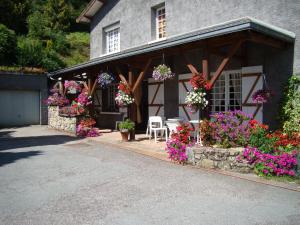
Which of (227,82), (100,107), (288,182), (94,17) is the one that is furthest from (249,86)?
(94,17)

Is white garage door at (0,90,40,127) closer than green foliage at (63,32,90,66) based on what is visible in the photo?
Yes

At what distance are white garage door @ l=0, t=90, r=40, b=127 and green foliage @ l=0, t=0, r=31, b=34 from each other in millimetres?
10451

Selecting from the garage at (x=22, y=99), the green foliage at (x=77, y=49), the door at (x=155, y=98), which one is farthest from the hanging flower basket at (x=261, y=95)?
the green foliage at (x=77, y=49)

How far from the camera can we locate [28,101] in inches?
742

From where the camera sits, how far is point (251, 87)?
9.48 metres

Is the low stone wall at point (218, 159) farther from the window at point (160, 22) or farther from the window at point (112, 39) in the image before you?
the window at point (112, 39)

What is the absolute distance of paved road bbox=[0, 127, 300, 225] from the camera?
4469 millimetres

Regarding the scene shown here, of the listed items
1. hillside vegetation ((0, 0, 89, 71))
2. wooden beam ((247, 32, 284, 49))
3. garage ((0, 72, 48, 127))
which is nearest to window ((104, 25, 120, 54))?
hillside vegetation ((0, 0, 89, 71))

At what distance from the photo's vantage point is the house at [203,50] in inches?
322

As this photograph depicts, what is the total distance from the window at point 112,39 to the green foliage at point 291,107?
9.71m

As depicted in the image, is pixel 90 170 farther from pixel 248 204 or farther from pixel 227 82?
pixel 227 82

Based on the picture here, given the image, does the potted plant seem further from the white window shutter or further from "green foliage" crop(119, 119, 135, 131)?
the white window shutter

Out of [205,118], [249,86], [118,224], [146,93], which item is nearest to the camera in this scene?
[118,224]

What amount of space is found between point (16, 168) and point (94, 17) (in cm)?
1211
